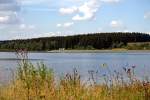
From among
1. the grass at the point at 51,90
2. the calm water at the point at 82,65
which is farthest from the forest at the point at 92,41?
the grass at the point at 51,90

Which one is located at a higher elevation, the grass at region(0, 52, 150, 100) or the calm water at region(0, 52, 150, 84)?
the grass at region(0, 52, 150, 100)

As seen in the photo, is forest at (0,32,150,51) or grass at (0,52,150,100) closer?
grass at (0,52,150,100)

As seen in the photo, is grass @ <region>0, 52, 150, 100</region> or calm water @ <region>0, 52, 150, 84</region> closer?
grass @ <region>0, 52, 150, 100</region>

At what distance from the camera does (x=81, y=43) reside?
5733 inches

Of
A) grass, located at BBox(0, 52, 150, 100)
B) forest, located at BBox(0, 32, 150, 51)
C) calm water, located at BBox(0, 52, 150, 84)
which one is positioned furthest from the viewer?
forest, located at BBox(0, 32, 150, 51)

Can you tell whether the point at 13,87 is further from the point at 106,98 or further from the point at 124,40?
the point at 124,40

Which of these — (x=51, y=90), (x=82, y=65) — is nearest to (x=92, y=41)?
(x=82, y=65)

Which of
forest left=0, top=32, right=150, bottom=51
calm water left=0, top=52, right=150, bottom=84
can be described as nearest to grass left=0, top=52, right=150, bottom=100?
calm water left=0, top=52, right=150, bottom=84

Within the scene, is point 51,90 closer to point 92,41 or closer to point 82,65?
point 82,65

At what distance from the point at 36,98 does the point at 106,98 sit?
1927 mm

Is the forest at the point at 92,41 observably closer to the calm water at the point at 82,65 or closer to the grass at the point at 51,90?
the calm water at the point at 82,65

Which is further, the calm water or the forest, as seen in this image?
the forest

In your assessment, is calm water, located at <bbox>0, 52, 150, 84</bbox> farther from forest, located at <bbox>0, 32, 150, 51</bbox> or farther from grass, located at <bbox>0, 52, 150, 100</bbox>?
forest, located at <bbox>0, 32, 150, 51</bbox>

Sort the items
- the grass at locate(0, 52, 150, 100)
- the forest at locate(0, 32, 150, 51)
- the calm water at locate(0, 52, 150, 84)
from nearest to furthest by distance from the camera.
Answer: the grass at locate(0, 52, 150, 100) → the calm water at locate(0, 52, 150, 84) → the forest at locate(0, 32, 150, 51)
